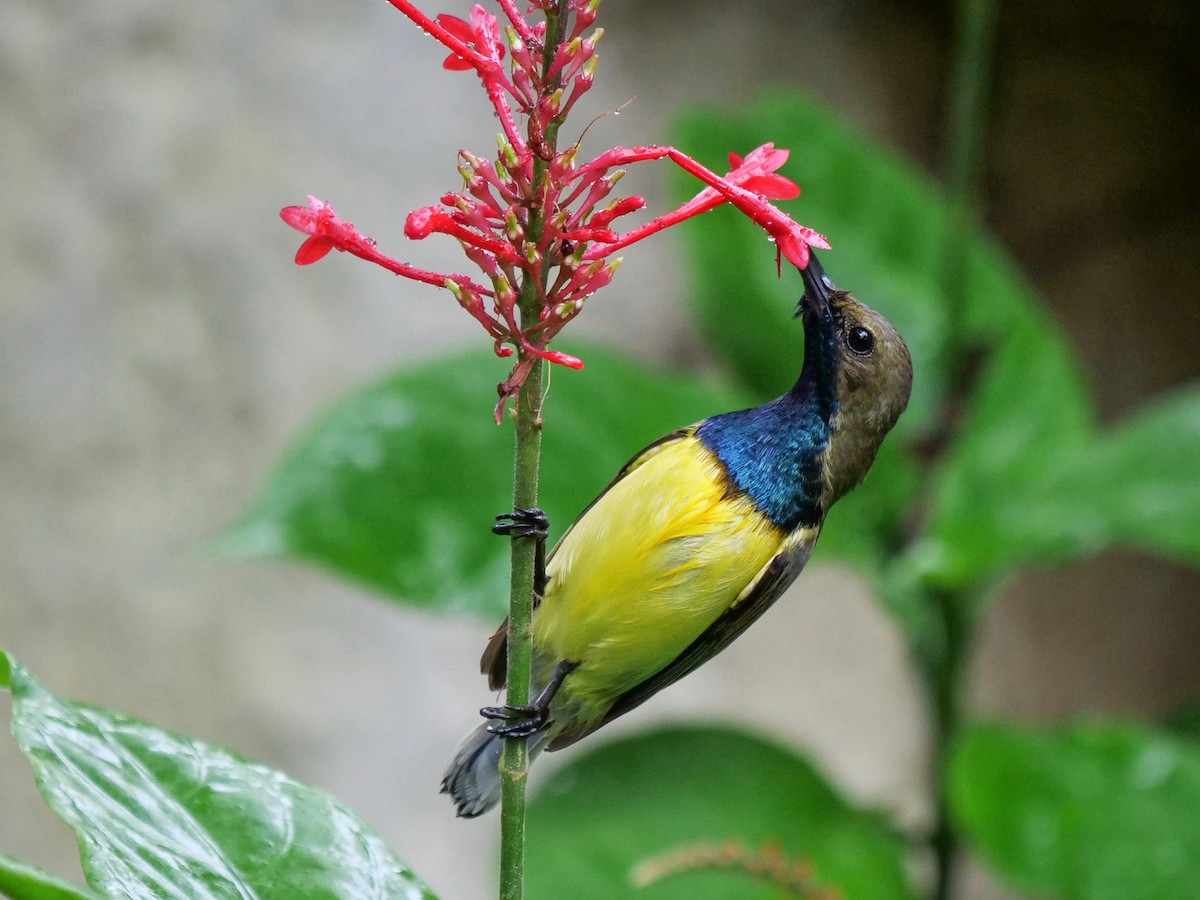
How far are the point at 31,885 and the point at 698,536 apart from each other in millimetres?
547

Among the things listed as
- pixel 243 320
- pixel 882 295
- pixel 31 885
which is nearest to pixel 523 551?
pixel 31 885

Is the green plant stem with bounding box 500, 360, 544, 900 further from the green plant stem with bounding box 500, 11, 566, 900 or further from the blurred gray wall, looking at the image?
the blurred gray wall

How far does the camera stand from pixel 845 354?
106 centimetres

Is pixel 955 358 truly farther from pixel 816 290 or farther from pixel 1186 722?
pixel 1186 722

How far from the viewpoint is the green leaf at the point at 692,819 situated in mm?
1863

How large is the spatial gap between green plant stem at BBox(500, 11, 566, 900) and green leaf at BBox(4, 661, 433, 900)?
151 mm

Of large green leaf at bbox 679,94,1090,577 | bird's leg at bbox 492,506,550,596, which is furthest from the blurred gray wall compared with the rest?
bird's leg at bbox 492,506,550,596

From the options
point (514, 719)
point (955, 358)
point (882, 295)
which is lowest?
point (514, 719)

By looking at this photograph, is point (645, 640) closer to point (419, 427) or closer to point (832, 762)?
point (419, 427)

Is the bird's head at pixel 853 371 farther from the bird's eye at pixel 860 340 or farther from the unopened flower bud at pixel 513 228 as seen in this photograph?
the unopened flower bud at pixel 513 228

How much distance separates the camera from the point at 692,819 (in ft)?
6.51

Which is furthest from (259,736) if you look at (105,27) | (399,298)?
(105,27)

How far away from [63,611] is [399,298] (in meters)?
0.94

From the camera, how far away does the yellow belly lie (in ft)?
3.28
